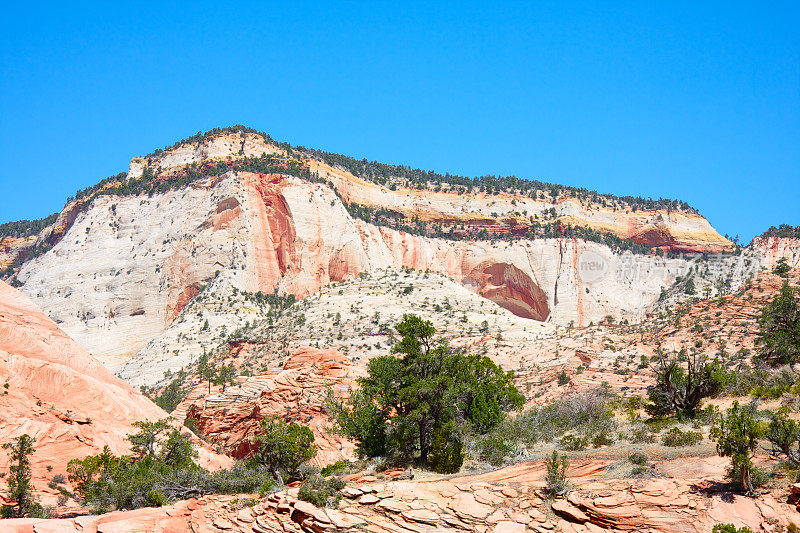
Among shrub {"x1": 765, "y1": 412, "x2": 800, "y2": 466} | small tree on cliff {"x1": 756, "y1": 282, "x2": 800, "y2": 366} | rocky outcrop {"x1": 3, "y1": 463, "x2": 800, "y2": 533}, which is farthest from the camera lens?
small tree on cliff {"x1": 756, "y1": 282, "x2": 800, "y2": 366}

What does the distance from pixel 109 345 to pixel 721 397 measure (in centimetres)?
6988

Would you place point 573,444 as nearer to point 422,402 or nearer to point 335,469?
point 422,402

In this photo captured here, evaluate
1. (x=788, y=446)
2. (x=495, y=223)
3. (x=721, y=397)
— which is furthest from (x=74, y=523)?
(x=495, y=223)

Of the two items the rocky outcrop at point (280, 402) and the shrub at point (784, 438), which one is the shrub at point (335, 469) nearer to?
the rocky outcrop at point (280, 402)

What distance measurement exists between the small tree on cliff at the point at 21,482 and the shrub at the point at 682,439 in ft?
72.8

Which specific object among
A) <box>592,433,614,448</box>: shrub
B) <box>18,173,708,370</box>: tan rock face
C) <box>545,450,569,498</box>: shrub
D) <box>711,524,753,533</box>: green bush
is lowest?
<box>711,524,753,533</box>: green bush

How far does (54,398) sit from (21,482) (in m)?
7.75

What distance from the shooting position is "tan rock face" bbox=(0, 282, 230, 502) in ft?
95.1

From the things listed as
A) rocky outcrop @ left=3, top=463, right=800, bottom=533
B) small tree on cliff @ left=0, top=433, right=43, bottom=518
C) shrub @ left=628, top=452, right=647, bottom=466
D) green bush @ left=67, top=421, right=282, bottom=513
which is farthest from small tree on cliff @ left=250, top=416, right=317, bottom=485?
shrub @ left=628, top=452, right=647, bottom=466

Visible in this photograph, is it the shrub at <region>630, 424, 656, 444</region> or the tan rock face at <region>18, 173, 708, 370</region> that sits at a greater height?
the tan rock face at <region>18, 173, 708, 370</region>

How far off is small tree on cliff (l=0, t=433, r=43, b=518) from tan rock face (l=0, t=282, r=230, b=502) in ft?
1.88

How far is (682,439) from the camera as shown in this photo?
21.9 m

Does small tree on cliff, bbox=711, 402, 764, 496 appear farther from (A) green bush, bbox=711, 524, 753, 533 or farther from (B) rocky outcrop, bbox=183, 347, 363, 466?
(B) rocky outcrop, bbox=183, 347, 363, 466

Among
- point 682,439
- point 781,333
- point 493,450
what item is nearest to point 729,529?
point 682,439
